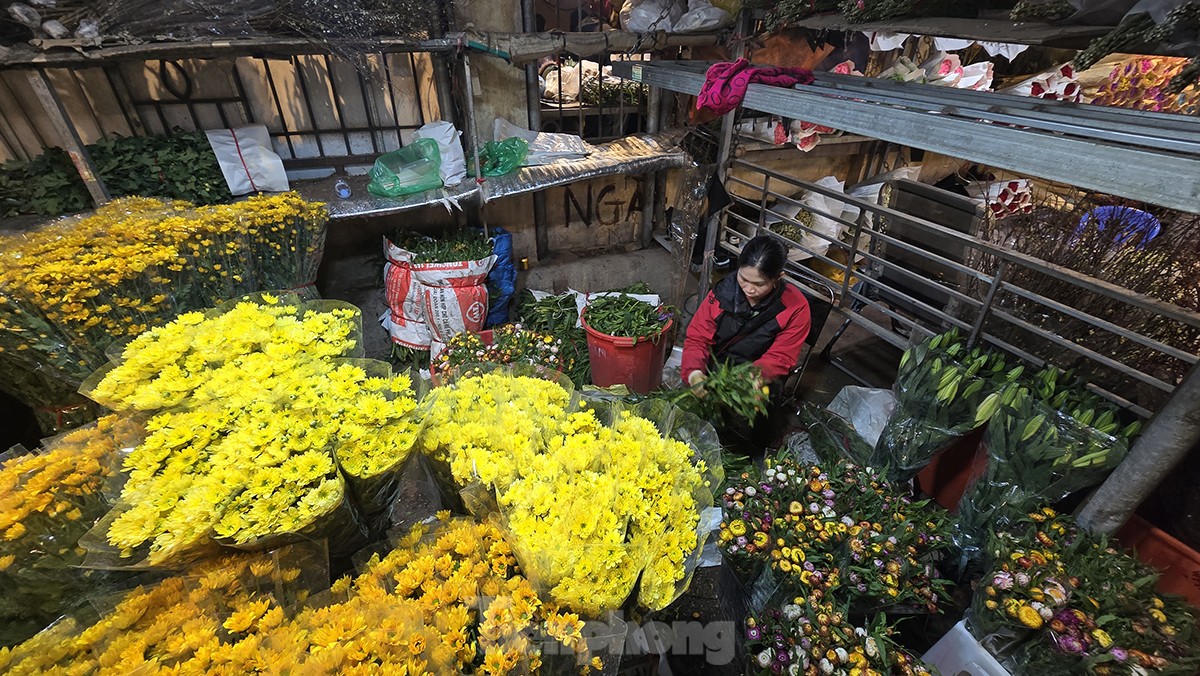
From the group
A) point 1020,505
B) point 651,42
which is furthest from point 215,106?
point 1020,505

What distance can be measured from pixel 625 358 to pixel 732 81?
2.06 m

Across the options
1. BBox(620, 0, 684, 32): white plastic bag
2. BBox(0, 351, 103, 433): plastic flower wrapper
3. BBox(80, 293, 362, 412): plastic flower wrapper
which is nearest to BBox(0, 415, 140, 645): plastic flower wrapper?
BBox(80, 293, 362, 412): plastic flower wrapper

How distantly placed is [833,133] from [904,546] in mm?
5875

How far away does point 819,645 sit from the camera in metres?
1.50

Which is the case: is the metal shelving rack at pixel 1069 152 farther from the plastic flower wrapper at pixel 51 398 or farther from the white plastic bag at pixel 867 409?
the plastic flower wrapper at pixel 51 398

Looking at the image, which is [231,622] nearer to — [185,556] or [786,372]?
[185,556]

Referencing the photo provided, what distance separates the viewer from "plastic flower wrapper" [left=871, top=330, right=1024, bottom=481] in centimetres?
242

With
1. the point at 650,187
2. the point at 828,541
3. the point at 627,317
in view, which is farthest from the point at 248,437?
the point at 650,187

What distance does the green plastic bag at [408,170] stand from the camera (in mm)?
4059

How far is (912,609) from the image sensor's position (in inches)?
71.1

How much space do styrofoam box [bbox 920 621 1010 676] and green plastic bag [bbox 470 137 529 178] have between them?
443 cm

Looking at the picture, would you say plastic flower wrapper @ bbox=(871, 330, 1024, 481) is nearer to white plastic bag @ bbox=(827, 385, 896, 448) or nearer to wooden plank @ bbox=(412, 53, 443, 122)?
white plastic bag @ bbox=(827, 385, 896, 448)

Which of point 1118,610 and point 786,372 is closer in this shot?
point 1118,610

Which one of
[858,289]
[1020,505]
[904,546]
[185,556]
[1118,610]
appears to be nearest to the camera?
[185,556]
